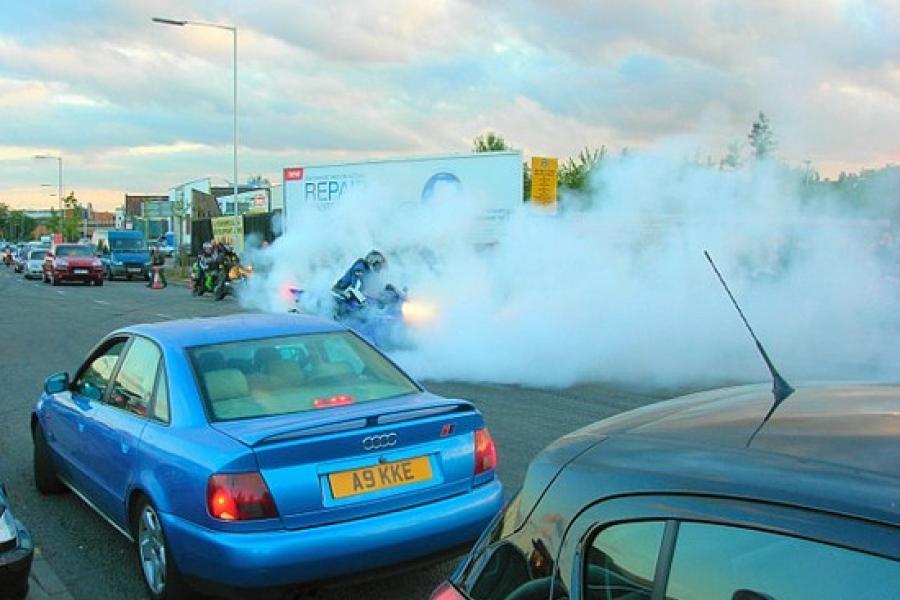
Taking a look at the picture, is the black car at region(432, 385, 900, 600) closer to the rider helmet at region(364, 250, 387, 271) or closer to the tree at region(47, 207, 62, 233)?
the rider helmet at region(364, 250, 387, 271)

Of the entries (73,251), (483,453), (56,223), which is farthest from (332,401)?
(56,223)

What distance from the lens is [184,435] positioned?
156 inches

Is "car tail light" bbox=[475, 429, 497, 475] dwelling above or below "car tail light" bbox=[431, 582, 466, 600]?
below

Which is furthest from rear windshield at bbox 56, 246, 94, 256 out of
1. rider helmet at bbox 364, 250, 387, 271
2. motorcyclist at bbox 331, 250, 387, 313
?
rider helmet at bbox 364, 250, 387, 271

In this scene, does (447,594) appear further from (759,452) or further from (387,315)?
(387,315)

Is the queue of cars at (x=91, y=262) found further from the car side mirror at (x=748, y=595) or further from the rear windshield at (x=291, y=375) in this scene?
the car side mirror at (x=748, y=595)

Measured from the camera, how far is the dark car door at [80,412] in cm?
504

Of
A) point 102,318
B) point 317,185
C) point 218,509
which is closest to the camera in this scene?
point 218,509

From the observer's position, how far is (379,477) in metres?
3.81

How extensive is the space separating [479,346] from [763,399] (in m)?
9.20

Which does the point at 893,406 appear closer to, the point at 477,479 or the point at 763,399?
the point at 763,399

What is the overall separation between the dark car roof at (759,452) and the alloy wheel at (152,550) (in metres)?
2.63

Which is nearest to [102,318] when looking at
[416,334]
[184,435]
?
[416,334]

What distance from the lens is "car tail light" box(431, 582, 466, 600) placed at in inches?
81.5
